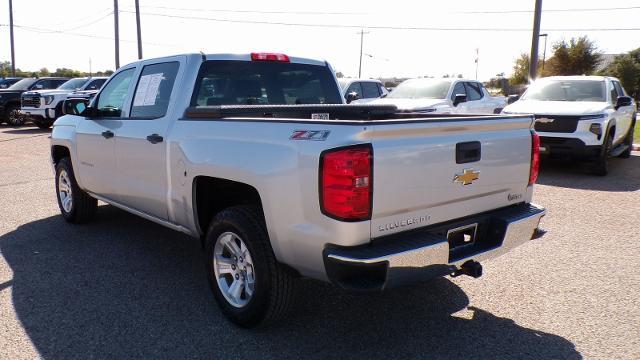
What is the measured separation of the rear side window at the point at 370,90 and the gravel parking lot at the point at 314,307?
10765mm

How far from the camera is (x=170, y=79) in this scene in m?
4.44

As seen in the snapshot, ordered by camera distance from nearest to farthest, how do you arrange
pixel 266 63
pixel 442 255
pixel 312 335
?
pixel 442 255, pixel 312 335, pixel 266 63

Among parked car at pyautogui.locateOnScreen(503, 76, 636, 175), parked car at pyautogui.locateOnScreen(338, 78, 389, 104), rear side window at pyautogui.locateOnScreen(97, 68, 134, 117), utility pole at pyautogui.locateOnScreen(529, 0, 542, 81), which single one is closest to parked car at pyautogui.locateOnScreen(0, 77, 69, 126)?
parked car at pyautogui.locateOnScreen(338, 78, 389, 104)

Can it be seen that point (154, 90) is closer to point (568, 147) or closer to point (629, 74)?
point (568, 147)

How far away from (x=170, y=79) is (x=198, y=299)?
1.83 metres

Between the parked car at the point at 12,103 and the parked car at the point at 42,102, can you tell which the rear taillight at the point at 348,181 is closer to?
the parked car at the point at 42,102

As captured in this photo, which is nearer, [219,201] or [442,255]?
[442,255]

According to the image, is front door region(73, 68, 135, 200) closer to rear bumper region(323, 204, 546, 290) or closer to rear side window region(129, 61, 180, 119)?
rear side window region(129, 61, 180, 119)

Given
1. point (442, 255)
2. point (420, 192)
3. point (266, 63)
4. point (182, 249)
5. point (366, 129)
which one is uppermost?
point (266, 63)

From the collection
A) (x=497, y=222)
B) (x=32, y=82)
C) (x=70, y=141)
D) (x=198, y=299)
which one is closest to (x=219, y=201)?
(x=198, y=299)

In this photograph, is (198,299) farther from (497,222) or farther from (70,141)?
(70,141)

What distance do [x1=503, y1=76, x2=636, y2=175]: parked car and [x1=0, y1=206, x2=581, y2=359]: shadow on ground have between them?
628 centimetres

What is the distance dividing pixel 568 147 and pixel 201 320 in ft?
26.2

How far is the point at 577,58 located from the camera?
4741 centimetres
